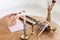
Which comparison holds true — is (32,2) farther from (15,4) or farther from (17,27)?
(17,27)

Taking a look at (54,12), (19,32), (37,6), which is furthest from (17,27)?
(37,6)

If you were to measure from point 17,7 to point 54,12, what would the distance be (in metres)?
0.92

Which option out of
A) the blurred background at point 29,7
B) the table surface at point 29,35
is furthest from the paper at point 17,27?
the blurred background at point 29,7

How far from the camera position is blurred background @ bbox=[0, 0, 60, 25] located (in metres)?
3.09

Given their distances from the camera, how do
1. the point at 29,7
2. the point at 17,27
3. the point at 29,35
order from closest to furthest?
the point at 29,35, the point at 17,27, the point at 29,7

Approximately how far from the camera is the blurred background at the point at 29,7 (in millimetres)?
3090

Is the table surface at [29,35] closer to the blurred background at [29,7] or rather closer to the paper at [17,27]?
the paper at [17,27]

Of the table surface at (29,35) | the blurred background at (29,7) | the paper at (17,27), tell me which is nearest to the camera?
the table surface at (29,35)

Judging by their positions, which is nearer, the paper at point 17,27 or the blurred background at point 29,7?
the paper at point 17,27

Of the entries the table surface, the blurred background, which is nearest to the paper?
the table surface

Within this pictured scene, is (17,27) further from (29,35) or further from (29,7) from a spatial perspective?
(29,7)

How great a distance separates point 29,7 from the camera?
3.41 metres

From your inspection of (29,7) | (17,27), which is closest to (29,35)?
(17,27)

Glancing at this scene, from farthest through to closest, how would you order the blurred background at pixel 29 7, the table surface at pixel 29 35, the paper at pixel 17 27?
the blurred background at pixel 29 7 < the paper at pixel 17 27 < the table surface at pixel 29 35
